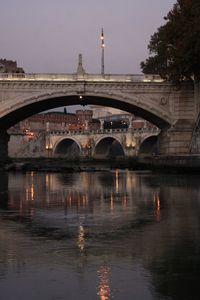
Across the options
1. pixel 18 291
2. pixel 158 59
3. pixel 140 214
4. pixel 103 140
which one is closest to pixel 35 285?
pixel 18 291

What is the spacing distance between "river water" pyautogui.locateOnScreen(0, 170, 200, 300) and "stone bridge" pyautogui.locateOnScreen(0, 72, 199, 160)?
41527 mm

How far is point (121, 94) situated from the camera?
61.5 m

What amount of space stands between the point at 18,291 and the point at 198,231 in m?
6.40

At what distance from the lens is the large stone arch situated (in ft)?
499

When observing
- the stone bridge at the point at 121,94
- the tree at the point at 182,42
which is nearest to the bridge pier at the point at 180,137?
the stone bridge at the point at 121,94

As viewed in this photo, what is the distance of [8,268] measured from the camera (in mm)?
9695

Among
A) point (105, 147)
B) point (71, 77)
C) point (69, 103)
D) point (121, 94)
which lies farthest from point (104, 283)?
point (105, 147)

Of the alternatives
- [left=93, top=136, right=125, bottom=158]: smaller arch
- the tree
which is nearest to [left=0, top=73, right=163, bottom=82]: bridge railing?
the tree

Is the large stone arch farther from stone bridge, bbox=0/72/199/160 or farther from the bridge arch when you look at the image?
stone bridge, bbox=0/72/199/160

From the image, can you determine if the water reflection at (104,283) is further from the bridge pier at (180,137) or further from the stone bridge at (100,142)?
the stone bridge at (100,142)

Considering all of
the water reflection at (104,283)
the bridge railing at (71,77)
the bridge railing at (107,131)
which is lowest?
the water reflection at (104,283)

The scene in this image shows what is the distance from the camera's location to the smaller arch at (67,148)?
153 metres

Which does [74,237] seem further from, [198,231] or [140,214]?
[140,214]

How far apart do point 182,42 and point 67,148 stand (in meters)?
114
